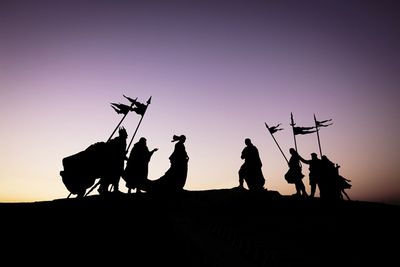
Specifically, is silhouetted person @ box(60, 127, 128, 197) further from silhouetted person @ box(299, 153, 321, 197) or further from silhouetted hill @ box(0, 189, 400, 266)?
silhouetted person @ box(299, 153, 321, 197)

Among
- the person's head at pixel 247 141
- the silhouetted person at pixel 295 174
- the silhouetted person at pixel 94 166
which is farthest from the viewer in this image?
the silhouetted person at pixel 295 174

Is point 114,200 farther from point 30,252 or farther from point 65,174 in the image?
point 30,252

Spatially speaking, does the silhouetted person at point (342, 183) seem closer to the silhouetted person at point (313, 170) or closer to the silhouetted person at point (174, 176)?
the silhouetted person at point (313, 170)

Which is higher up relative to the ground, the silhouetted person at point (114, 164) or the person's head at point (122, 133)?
the person's head at point (122, 133)

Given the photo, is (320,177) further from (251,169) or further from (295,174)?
(251,169)

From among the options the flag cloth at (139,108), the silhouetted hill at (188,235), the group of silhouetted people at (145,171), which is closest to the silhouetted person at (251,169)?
the group of silhouetted people at (145,171)

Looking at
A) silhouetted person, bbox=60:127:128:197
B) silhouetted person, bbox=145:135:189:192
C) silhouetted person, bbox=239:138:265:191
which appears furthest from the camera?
silhouetted person, bbox=239:138:265:191

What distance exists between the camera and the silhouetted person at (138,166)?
39.3 feet

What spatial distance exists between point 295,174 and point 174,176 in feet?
23.0

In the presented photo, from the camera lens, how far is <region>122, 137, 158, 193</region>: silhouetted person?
12.0 m

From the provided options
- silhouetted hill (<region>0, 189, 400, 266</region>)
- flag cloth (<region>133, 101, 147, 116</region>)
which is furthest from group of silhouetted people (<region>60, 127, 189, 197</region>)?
flag cloth (<region>133, 101, 147, 116</region>)

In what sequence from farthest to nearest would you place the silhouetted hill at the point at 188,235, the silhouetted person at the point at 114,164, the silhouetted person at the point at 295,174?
the silhouetted person at the point at 295,174
the silhouetted person at the point at 114,164
the silhouetted hill at the point at 188,235

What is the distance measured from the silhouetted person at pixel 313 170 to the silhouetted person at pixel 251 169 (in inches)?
120

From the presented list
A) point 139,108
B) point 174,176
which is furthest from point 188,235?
point 139,108
